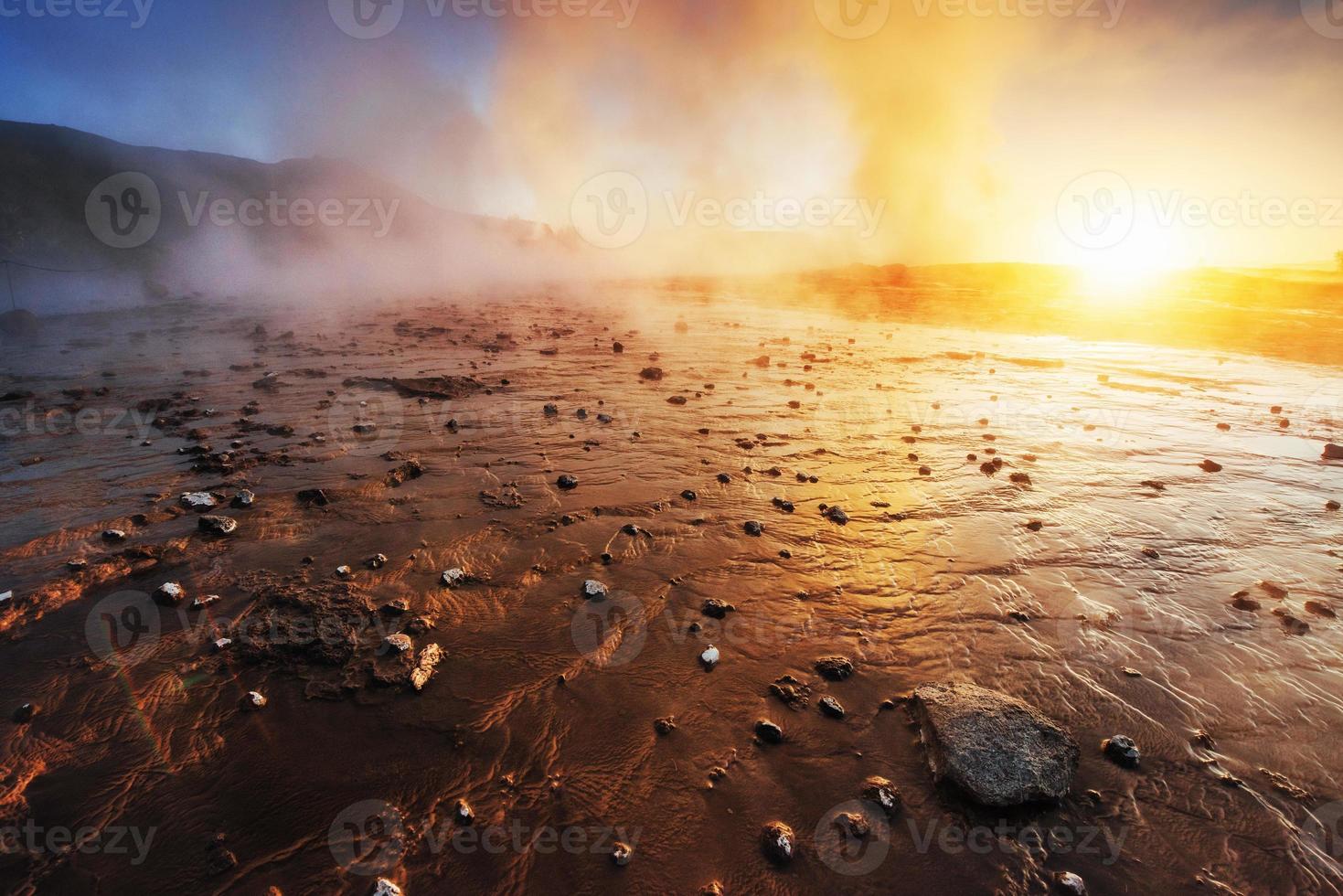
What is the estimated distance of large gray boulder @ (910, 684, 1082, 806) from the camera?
10.0ft

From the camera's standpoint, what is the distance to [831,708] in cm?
362

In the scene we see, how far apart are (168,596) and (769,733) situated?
5185mm

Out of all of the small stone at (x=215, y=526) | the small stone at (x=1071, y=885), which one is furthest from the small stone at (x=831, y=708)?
the small stone at (x=215, y=526)

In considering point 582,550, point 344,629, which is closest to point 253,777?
point 344,629

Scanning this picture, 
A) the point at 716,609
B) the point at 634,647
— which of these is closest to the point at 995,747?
the point at 716,609

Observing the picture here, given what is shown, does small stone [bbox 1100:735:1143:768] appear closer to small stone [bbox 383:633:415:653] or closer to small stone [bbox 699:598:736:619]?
small stone [bbox 699:598:736:619]

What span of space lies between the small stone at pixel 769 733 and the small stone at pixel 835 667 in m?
0.73

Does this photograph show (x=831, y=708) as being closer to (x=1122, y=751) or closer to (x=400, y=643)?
(x=1122, y=751)

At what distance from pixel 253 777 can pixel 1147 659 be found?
6754 mm

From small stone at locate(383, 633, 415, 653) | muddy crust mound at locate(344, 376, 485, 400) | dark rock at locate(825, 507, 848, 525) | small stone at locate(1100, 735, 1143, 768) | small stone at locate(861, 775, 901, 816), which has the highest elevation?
muddy crust mound at locate(344, 376, 485, 400)

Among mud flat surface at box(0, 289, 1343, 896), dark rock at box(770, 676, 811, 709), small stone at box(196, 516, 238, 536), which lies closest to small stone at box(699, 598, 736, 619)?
mud flat surface at box(0, 289, 1343, 896)

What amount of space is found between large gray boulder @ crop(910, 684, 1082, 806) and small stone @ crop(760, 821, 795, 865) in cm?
109

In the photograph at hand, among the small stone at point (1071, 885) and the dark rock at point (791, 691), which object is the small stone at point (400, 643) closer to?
the dark rock at point (791, 691)

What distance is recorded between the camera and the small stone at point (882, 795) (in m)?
3.00
